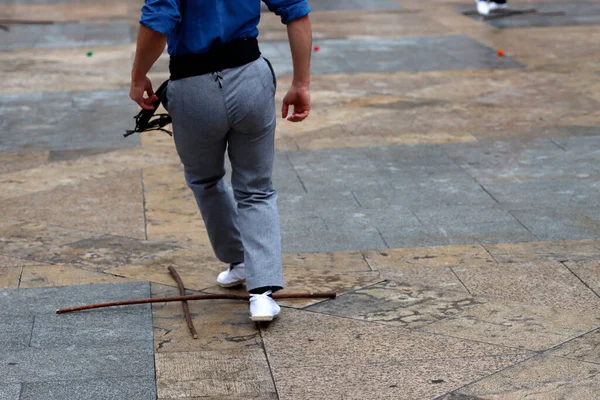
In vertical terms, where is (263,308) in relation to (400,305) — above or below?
above

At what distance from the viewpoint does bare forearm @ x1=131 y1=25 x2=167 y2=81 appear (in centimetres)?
369

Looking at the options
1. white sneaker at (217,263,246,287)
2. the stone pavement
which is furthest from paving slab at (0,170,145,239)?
white sneaker at (217,263,246,287)

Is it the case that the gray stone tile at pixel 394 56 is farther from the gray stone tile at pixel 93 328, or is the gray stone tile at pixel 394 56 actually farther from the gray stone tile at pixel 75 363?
the gray stone tile at pixel 75 363

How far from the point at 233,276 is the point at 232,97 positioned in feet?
3.31

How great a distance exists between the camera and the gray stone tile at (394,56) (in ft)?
36.5

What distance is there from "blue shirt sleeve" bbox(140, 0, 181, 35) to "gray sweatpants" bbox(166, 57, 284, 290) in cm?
29

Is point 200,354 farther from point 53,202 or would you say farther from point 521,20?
point 521,20

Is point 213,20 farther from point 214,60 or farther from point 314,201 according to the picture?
point 314,201

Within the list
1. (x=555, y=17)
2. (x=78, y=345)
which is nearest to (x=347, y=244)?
(x=78, y=345)

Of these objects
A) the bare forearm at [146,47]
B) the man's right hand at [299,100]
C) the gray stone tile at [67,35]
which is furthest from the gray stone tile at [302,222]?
the gray stone tile at [67,35]

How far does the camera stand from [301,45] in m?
3.90

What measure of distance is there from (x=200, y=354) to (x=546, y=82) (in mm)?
6964

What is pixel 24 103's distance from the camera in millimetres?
9539

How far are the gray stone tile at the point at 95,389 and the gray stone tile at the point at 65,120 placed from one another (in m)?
4.38
